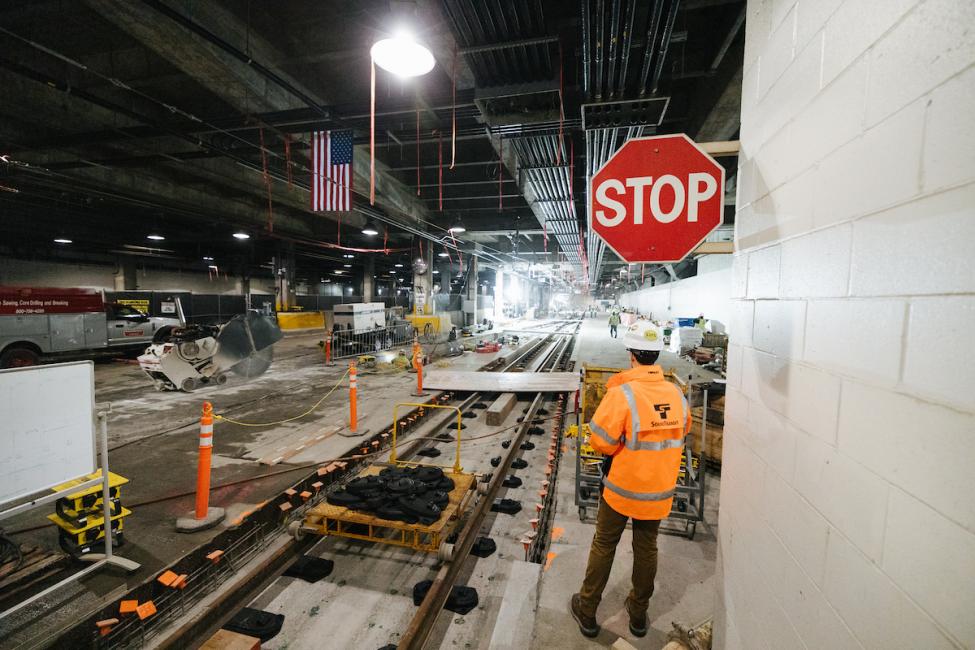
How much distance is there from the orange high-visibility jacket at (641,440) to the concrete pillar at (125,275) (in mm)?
35097

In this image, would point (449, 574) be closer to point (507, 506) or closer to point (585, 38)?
point (507, 506)

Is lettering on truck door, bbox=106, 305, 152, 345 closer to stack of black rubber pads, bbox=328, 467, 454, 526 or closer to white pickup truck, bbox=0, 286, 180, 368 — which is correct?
white pickup truck, bbox=0, 286, 180, 368

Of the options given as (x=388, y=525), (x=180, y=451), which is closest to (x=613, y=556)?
(x=388, y=525)

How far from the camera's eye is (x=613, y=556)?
3012 millimetres

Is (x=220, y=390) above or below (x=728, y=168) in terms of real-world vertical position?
below

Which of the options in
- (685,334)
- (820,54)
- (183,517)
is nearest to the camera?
(820,54)

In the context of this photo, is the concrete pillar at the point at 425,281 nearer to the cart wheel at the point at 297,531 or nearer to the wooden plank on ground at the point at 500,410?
the wooden plank on ground at the point at 500,410

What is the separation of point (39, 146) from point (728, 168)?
A: 1774 cm

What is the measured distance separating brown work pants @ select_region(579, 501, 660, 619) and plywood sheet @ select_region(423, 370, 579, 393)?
7031 mm

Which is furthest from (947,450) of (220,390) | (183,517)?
(220,390)

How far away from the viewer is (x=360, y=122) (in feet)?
25.1

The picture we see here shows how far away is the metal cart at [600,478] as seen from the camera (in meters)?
4.38

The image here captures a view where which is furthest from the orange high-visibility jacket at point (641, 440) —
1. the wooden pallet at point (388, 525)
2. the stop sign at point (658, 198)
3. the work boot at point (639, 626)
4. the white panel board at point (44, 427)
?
the white panel board at point (44, 427)

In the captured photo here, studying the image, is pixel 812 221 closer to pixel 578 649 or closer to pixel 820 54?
pixel 820 54
